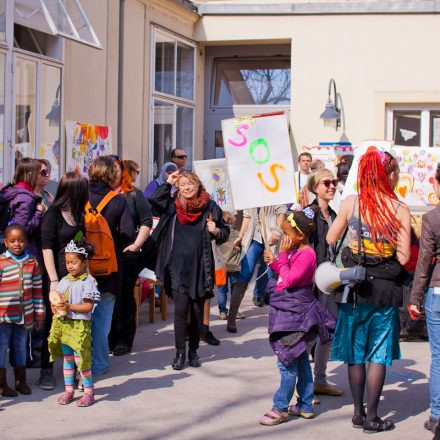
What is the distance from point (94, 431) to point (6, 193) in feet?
6.96

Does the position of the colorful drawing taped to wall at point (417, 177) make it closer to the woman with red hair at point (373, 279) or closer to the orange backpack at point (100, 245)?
the orange backpack at point (100, 245)

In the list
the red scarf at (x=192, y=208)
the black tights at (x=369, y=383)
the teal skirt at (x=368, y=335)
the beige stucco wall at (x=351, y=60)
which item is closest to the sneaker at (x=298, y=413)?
the black tights at (x=369, y=383)

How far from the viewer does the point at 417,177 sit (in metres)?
10.5

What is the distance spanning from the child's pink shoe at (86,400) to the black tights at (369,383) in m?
1.83

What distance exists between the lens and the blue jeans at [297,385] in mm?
5445

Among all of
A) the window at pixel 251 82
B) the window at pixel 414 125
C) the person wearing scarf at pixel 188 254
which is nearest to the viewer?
the person wearing scarf at pixel 188 254

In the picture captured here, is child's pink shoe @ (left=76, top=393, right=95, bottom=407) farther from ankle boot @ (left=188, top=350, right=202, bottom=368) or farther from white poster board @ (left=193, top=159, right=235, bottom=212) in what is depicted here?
white poster board @ (left=193, top=159, right=235, bottom=212)

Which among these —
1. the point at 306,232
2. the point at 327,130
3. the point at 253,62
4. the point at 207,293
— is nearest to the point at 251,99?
the point at 253,62

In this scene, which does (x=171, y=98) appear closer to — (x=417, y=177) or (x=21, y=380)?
(x=417, y=177)

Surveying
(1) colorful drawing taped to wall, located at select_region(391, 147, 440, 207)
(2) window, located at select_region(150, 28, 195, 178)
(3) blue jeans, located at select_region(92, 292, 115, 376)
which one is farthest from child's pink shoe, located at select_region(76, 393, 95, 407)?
(2) window, located at select_region(150, 28, 195, 178)

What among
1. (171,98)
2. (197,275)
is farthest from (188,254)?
(171,98)

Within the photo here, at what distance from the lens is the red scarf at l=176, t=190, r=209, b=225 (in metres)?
7.09

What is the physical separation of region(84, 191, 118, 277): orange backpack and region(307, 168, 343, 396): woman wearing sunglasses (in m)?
1.58

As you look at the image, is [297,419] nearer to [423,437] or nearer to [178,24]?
[423,437]
